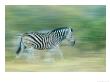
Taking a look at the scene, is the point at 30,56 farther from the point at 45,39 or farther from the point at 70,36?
the point at 70,36

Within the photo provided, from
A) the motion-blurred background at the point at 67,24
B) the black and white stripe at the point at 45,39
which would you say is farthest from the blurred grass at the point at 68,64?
the black and white stripe at the point at 45,39

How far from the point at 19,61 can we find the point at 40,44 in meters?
0.24

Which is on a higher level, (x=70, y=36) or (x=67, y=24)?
(x=67, y=24)

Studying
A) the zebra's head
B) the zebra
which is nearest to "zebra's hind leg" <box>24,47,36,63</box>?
the zebra

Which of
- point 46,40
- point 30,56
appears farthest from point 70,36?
point 30,56

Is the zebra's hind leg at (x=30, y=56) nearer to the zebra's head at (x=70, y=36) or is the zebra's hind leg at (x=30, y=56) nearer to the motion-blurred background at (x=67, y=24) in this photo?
the motion-blurred background at (x=67, y=24)

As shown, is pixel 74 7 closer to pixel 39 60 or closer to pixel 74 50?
pixel 74 50

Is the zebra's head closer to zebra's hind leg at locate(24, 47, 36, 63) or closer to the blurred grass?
the blurred grass

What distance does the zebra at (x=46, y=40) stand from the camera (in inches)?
111

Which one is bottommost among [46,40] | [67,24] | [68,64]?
[68,64]

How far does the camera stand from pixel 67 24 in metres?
2.82

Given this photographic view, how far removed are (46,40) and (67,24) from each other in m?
0.23
